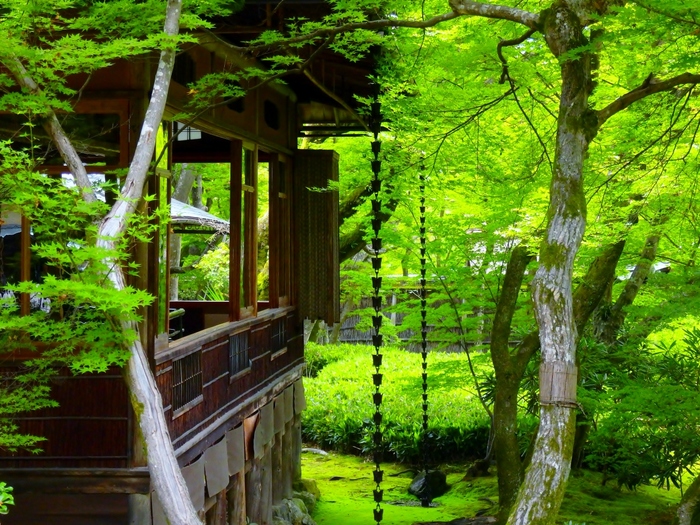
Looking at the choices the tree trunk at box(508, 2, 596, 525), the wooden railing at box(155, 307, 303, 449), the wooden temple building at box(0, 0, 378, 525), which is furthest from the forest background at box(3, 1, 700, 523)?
the wooden railing at box(155, 307, 303, 449)

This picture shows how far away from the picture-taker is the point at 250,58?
29.7 ft

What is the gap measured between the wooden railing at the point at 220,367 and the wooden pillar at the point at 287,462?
1148mm

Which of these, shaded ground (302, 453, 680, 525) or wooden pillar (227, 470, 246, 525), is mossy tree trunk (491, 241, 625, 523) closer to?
shaded ground (302, 453, 680, 525)

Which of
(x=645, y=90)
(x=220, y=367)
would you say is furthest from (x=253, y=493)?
(x=645, y=90)

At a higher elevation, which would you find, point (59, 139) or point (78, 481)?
point (59, 139)

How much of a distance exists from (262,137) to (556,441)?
657 cm

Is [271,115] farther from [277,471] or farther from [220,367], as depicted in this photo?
[277,471]

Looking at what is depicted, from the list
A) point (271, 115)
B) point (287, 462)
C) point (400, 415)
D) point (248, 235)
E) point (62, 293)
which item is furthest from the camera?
point (400, 415)

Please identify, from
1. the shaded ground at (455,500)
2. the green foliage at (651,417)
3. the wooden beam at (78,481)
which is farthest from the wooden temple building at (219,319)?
the green foliage at (651,417)

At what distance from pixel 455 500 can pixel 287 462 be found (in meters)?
2.64

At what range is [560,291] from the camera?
5.73m

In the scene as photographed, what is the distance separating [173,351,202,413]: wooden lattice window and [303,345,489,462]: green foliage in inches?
232

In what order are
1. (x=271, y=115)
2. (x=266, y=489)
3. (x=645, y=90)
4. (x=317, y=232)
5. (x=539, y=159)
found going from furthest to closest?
(x=317, y=232) < (x=271, y=115) < (x=266, y=489) < (x=539, y=159) < (x=645, y=90)

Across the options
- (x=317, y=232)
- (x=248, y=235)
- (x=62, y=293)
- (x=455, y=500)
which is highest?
(x=317, y=232)
